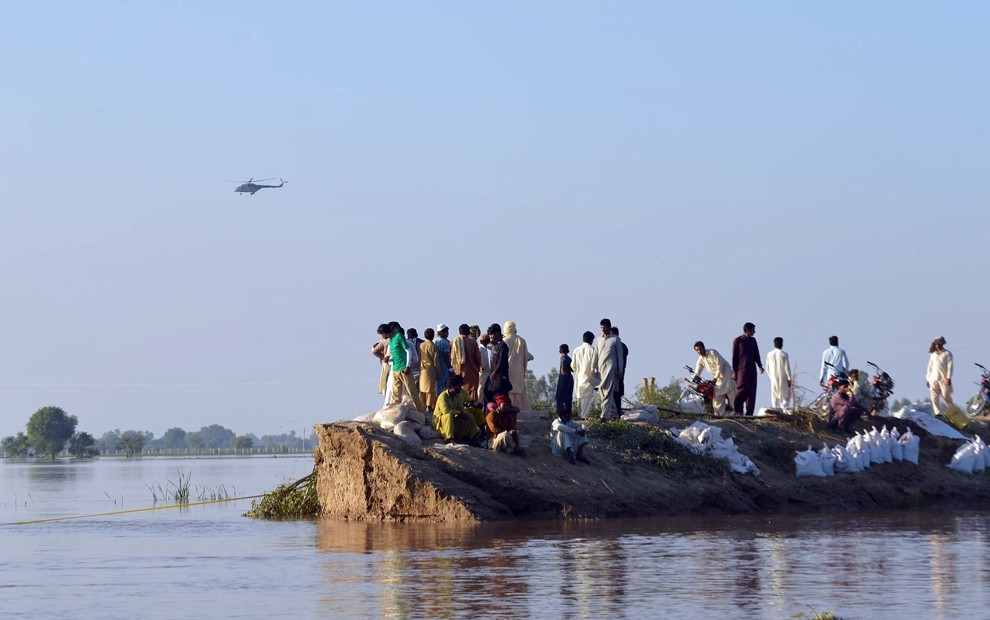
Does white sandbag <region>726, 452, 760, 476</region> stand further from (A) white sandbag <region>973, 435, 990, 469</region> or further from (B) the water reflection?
(A) white sandbag <region>973, 435, 990, 469</region>

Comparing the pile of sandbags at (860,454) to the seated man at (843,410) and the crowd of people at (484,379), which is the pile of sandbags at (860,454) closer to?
the seated man at (843,410)

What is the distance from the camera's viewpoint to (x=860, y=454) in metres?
20.6

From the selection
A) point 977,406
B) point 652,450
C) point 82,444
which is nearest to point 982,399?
point 977,406

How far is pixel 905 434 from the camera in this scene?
21453mm

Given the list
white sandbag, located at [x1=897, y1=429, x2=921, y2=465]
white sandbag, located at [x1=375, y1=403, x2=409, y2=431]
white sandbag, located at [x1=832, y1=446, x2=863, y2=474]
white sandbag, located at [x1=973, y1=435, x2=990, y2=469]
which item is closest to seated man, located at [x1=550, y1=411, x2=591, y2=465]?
white sandbag, located at [x1=375, y1=403, x2=409, y2=431]

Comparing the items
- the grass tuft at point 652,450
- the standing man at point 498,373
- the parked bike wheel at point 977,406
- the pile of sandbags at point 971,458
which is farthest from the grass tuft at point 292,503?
the parked bike wheel at point 977,406

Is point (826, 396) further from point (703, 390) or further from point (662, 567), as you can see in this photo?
point (662, 567)

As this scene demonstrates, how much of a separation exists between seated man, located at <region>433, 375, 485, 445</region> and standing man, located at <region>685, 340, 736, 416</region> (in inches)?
197

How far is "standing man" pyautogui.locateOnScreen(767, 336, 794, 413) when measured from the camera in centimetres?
2252

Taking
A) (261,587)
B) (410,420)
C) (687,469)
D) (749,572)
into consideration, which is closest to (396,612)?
(261,587)

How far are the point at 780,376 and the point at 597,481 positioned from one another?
5705 millimetres

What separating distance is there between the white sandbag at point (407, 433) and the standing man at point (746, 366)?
616cm

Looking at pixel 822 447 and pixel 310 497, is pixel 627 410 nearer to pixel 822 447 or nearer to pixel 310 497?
pixel 822 447

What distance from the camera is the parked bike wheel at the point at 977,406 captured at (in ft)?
84.5
